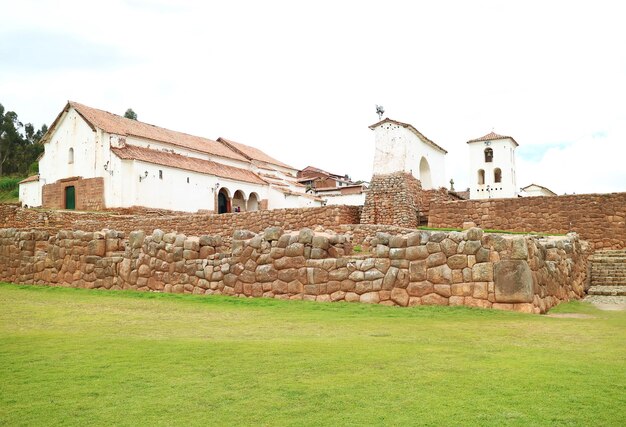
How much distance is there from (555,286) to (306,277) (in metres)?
4.73

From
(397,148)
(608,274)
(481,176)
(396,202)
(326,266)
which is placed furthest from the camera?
(481,176)

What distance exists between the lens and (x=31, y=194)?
139 ft

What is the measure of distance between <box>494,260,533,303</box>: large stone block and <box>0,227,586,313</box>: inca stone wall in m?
0.02

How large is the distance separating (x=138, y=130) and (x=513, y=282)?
34.7m

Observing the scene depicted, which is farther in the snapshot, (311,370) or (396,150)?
(396,150)

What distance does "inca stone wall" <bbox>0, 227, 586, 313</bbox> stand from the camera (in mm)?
9391

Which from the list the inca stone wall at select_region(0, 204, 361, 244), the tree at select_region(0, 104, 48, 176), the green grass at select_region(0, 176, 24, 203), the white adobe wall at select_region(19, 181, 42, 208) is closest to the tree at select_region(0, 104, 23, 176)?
the tree at select_region(0, 104, 48, 176)

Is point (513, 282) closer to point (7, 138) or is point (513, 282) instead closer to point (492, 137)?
point (492, 137)

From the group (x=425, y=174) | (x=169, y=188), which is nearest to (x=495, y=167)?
(x=425, y=174)

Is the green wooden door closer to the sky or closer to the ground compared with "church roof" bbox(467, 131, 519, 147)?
closer to the ground

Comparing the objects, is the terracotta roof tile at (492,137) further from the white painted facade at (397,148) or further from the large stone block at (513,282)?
the large stone block at (513,282)

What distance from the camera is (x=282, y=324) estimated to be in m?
7.94

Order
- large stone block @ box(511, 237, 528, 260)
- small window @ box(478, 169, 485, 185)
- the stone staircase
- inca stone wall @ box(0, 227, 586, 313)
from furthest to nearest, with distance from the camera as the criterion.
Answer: small window @ box(478, 169, 485, 185)
the stone staircase
inca stone wall @ box(0, 227, 586, 313)
large stone block @ box(511, 237, 528, 260)

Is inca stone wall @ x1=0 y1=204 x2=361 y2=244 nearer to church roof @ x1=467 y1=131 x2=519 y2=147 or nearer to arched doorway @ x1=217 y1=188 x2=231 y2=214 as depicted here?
arched doorway @ x1=217 y1=188 x2=231 y2=214
